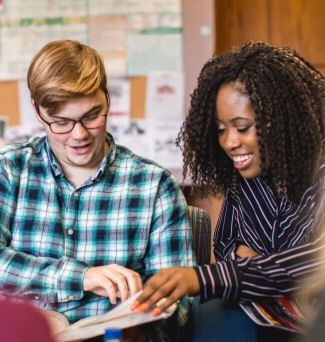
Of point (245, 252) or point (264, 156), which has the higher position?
point (264, 156)

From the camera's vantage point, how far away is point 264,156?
1587 mm

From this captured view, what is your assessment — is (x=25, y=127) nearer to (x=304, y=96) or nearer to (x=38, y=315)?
(x=304, y=96)

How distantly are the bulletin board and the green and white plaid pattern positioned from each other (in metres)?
Answer: 1.37

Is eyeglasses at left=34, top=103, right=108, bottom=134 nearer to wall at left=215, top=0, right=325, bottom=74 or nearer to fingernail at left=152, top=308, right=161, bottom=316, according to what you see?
fingernail at left=152, top=308, right=161, bottom=316

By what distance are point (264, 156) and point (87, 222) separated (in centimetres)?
44

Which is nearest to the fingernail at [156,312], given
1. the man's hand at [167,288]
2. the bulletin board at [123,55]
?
the man's hand at [167,288]

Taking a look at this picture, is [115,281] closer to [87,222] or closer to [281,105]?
[87,222]

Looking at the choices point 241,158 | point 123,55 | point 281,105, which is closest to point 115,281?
point 241,158

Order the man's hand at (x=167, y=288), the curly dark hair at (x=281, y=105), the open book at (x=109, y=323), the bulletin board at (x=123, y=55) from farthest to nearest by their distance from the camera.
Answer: the bulletin board at (x=123, y=55)
the curly dark hair at (x=281, y=105)
the man's hand at (x=167, y=288)
the open book at (x=109, y=323)

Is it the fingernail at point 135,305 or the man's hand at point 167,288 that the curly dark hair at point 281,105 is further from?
the fingernail at point 135,305

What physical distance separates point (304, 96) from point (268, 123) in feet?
0.34

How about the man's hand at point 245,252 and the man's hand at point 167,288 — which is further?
the man's hand at point 245,252

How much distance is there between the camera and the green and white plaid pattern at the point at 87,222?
5.34ft

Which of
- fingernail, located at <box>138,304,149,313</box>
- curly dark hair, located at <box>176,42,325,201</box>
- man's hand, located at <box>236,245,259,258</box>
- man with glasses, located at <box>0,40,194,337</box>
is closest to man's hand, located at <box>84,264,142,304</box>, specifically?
man with glasses, located at <box>0,40,194,337</box>
